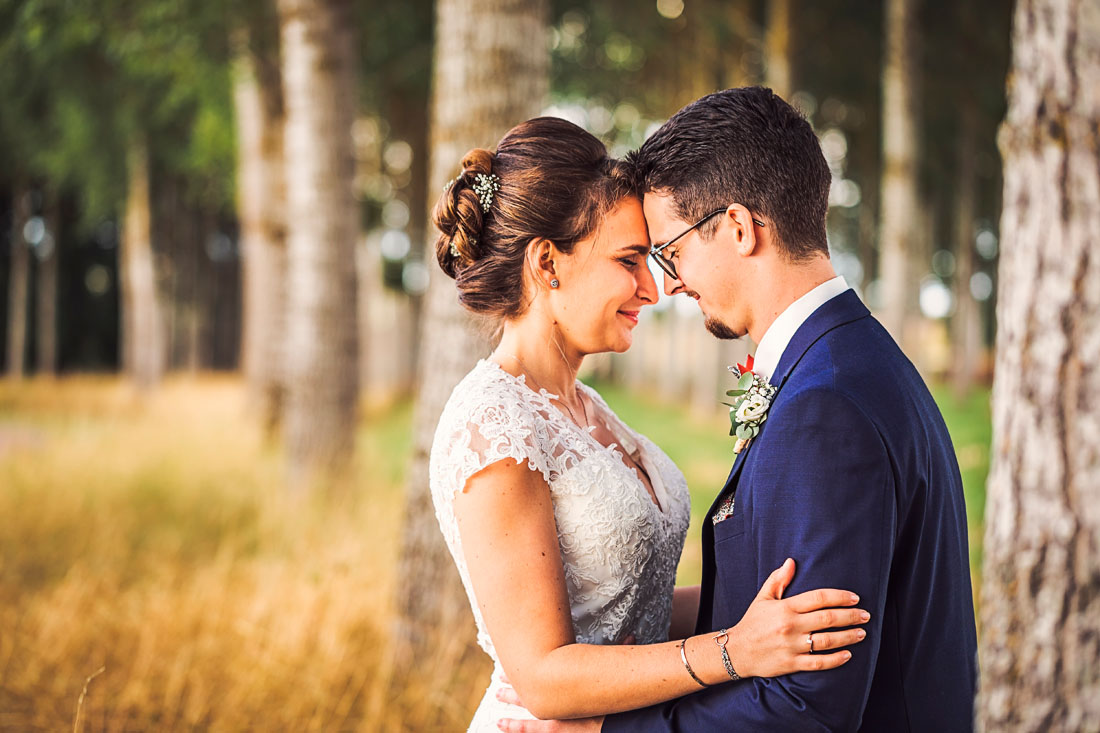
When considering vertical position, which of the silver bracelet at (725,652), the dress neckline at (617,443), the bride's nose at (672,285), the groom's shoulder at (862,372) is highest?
the bride's nose at (672,285)

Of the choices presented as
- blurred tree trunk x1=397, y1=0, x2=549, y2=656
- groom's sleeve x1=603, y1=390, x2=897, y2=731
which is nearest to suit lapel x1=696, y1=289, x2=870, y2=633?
groom's sleeve x1=603, y1=390, x2=897, y2=731

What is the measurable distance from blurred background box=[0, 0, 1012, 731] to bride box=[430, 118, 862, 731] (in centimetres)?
74

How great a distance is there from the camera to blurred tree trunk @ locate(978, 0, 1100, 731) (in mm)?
2596

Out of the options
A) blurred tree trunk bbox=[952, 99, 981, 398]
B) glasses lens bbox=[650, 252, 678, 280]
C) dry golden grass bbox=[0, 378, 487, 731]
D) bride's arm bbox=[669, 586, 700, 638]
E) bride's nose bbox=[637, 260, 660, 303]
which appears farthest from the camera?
blurred tree trunk bbox=[952, 99, 981, 398]

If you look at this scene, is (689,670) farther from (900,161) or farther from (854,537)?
(900,161)

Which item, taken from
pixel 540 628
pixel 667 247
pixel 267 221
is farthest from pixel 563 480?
pixel 267 221

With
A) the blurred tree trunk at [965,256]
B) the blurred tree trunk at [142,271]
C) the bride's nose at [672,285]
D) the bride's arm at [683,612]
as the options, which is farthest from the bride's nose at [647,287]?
the blurred tree trunk at [142,271]

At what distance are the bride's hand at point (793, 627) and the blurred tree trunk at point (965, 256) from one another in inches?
695

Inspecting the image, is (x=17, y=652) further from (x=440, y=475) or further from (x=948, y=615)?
(x=948, y=615)

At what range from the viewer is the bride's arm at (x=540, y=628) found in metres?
2.15

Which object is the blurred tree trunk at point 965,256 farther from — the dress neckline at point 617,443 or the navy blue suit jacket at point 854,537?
the navy blue suit jacket at point 854,537

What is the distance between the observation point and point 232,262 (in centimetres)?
3722

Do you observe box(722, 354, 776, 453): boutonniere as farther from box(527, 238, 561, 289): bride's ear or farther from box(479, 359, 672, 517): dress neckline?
box(527, 238, 561, 289): bride's ear

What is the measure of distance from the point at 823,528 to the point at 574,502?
810mm
